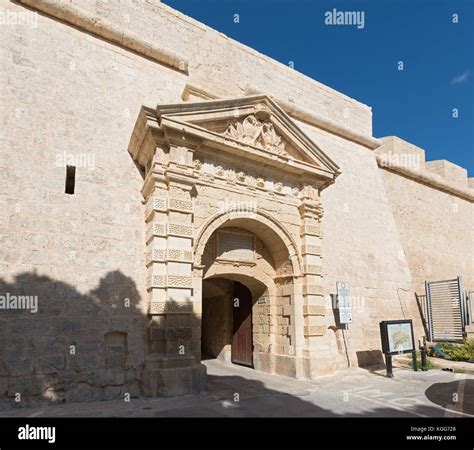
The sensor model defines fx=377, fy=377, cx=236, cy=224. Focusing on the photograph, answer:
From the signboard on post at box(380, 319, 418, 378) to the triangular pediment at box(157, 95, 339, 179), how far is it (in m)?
3.61

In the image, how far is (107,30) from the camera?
7867 mm

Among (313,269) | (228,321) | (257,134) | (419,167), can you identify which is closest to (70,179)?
(257,134)

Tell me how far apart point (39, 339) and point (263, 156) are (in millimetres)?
5224

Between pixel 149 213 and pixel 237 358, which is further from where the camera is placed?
pixel 237 358

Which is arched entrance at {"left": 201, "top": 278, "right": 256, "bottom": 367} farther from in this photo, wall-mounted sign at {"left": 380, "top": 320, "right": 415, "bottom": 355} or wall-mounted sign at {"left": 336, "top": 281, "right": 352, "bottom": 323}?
wall-mounted sign at {"left": 380, "top": 320, "right": 415, "bottom": 355}

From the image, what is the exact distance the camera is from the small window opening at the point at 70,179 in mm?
6719

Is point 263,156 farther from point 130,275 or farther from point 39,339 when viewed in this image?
point 39,339

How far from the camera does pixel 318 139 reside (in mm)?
11578

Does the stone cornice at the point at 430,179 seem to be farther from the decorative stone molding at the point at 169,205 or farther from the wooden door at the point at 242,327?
the decorative stone molding at the point at 169,205

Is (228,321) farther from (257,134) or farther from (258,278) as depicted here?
(257,134)

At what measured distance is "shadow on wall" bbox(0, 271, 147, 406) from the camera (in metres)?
5.62

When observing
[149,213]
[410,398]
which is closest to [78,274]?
[149,213]

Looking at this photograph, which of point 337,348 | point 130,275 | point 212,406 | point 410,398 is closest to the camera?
point 212,406

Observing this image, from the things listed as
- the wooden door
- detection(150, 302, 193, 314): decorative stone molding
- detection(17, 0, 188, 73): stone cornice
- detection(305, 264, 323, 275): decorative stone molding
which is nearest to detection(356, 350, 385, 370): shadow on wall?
the wooden door
